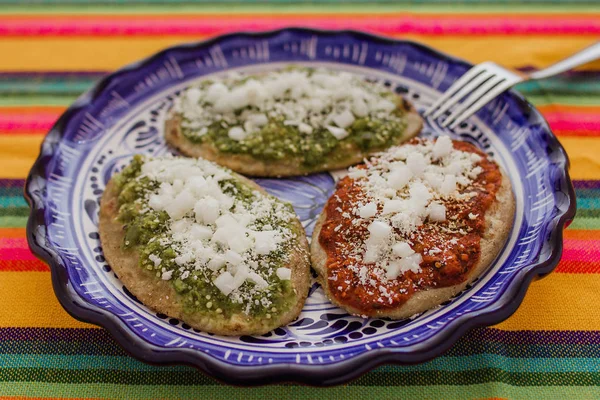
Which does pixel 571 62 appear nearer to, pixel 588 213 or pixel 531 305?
pixel 588 213

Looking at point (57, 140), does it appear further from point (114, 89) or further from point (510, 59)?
point (510, 59)

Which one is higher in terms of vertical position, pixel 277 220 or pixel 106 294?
pixel 277 220

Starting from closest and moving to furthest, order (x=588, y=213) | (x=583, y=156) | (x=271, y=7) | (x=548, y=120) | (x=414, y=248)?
(x=414, y=248) < (x=588, y=213) < (x=583, y=156) < (x=548, y=120) < (x=271, y=7)

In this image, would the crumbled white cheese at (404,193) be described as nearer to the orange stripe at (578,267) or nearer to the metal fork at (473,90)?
the metal fork at (473,90)

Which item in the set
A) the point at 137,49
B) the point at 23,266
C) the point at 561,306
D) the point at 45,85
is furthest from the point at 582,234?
the point at 45,85

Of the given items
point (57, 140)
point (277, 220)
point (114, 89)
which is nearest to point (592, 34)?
point (277, 220)

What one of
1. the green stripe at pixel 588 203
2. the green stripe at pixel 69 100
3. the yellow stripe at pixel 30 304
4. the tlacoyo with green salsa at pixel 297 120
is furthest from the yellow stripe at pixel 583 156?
the yellow stripe at pixel 30 304
